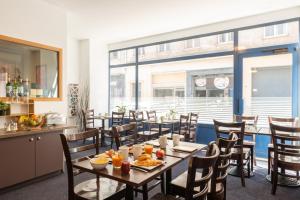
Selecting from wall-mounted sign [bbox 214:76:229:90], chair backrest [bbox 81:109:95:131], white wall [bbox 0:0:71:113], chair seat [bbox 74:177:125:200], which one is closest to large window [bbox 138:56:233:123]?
wall-mounted sign [bbox 214:76:229:90]

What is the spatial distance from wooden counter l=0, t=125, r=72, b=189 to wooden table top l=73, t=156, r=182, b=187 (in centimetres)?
161

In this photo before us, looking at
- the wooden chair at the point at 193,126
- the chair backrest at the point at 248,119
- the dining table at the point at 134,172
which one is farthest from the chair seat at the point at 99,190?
the wooden chair at the point at 193,126

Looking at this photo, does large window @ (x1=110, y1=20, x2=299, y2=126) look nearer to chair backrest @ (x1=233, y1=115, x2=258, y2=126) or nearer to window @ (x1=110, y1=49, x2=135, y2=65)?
window @ (x1=110, y1=49, x2=135, y2=65)

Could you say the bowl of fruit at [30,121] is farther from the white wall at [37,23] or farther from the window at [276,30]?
the window at [276,30]

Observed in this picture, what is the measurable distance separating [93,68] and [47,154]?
13.0ft

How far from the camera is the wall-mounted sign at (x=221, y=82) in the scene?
17.3 ft

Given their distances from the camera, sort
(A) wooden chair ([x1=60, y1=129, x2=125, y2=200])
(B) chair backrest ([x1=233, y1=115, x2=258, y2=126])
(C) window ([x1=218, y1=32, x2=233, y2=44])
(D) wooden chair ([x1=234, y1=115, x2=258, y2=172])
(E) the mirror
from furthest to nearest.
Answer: (C) window ([x1=218, y1=32, x2=233, y2=44]) → (B) chair backrest ([x1=233, y1=115, x2=258, y2=126]) → (D) wooden chair ([x1=234, y1=115, x2=258, y2=172]) → (E) the mirror → (A) wooden chair ([x1=60, y1=129, x2=125, y2=200])

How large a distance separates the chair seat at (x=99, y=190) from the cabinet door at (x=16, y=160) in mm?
1477

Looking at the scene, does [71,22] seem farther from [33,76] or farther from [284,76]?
[284,76]

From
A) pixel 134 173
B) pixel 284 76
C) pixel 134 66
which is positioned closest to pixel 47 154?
pixel 134 173

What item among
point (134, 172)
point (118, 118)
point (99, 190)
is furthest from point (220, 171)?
point (118, 118)

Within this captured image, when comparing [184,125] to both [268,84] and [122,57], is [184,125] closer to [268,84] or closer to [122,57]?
[268,84]

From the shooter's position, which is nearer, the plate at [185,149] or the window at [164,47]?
the plate at [185,149]

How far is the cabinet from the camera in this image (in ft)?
9.29
